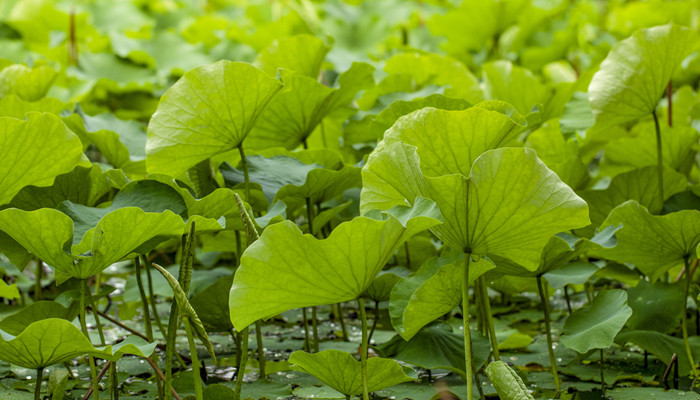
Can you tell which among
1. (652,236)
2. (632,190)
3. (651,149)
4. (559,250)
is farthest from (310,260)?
(651,149)

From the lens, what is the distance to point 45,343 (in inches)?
29.0

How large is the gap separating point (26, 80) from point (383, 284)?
731mm

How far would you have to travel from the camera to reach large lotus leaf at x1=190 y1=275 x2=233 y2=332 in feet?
3.45

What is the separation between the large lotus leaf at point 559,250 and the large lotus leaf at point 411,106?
21 centimetres

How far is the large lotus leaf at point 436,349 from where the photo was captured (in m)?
0.95

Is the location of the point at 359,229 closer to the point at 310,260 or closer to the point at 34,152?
the point at 310,260

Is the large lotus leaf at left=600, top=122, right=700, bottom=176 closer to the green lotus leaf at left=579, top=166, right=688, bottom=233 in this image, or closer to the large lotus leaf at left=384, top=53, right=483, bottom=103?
the green lotus leaf at left=579, top=166, right=688, bottom=233

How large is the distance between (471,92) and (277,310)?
74 cm

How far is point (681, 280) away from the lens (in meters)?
1.23

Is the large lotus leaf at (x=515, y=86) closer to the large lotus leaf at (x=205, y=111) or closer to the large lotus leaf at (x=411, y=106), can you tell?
the large lotus leaf at (x=411, y=106)

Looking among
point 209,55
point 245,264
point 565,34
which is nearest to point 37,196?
point 245,264

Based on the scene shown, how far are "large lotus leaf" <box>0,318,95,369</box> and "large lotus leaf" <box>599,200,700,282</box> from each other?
67 centimetres

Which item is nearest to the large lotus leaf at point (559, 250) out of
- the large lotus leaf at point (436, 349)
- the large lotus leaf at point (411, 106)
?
the large lotus leaf at point (436, 349)

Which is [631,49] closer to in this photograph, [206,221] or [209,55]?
[206,221]
